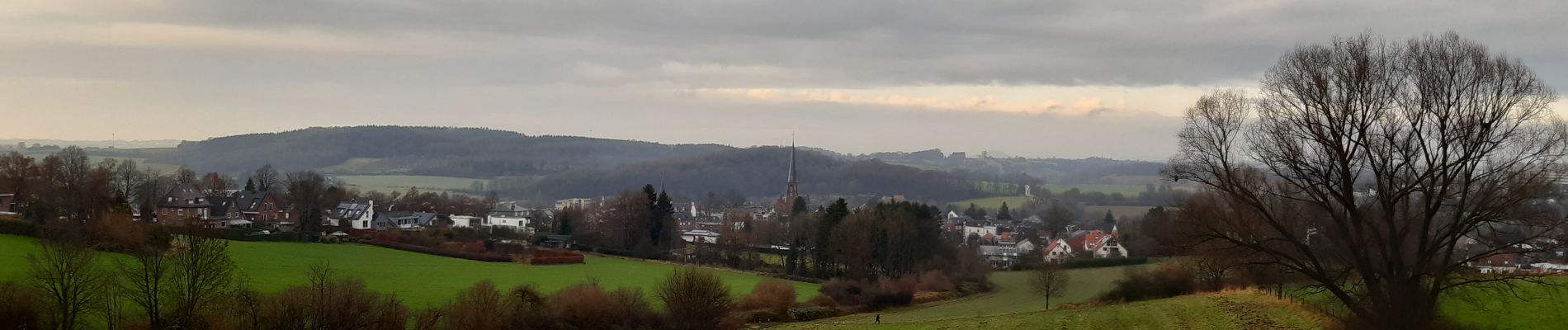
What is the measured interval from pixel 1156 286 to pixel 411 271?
35947 mm

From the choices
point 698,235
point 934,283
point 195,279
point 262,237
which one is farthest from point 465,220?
point 195,279

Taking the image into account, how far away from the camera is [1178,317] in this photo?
2681 cm

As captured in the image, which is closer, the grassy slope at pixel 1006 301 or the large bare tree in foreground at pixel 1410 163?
the large bare tree in foreground at pixel 1410 163

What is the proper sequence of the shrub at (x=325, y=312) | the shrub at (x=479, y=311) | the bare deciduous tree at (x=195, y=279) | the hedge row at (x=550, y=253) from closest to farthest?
the shrub at (x=325, y=312) < the bare deciduous tree at (x=195, y=279) < the shrub at (x=479, y=311) < the hedge row at (x=550, y=253)

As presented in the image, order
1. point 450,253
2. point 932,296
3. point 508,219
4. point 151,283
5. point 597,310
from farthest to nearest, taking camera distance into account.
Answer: point 508,219 < point 450,253 < point 932,296 < point 597,310 < point 151,283

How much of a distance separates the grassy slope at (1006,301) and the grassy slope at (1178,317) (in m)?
8.98

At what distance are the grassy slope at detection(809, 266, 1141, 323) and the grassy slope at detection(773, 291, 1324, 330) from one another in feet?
29.5

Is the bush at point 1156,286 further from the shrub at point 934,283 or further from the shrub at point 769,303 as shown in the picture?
the shrub at point 934,283

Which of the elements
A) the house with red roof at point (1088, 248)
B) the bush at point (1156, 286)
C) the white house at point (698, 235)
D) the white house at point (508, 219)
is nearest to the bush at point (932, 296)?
the bush at point (1156, 286)

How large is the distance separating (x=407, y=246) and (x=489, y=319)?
3903 centimetres

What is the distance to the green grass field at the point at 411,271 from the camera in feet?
142

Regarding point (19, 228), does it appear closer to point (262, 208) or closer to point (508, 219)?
point (262, 208)

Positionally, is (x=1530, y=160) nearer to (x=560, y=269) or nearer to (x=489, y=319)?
(x=489, y=319)

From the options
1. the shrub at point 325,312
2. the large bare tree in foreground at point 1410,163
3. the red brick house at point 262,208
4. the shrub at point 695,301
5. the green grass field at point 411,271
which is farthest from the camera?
the red brick house at point 262,208
